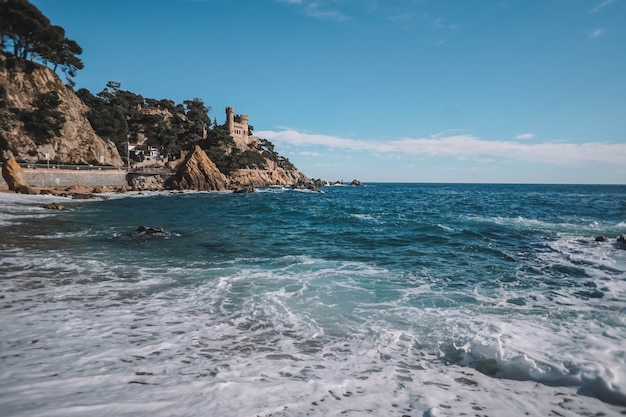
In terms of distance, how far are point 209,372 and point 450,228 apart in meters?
20.4

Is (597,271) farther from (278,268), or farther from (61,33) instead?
(61,33)

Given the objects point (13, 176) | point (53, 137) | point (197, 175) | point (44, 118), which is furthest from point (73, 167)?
point (197, 175)

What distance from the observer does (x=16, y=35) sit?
182 ft

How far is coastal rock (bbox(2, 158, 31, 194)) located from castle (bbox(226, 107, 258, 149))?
82965 millimetres

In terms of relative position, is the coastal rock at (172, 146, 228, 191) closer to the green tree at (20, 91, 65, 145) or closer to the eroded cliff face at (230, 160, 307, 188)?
the eroded cliff face at (230, 160, 307, 188)

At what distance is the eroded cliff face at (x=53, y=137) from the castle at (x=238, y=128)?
56303 mm

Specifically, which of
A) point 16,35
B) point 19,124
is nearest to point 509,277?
point 19,124

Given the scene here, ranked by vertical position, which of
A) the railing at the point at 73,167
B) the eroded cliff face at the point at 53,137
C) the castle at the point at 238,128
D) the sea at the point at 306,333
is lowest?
the sea at the point at 306,333

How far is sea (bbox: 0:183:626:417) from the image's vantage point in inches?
164

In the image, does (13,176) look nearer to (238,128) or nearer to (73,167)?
(73,167)

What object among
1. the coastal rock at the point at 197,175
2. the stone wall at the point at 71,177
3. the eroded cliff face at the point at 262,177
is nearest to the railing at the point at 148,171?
the stone wall at the point at 71,177

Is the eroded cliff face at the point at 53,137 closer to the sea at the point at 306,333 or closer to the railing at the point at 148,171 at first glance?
the railing at the point at 148,171

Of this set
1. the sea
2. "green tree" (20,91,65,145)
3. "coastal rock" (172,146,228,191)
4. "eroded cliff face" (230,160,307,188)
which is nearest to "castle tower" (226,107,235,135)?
"eroded cliff face" (230,160,307,188)

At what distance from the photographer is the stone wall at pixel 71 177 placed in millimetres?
45281
